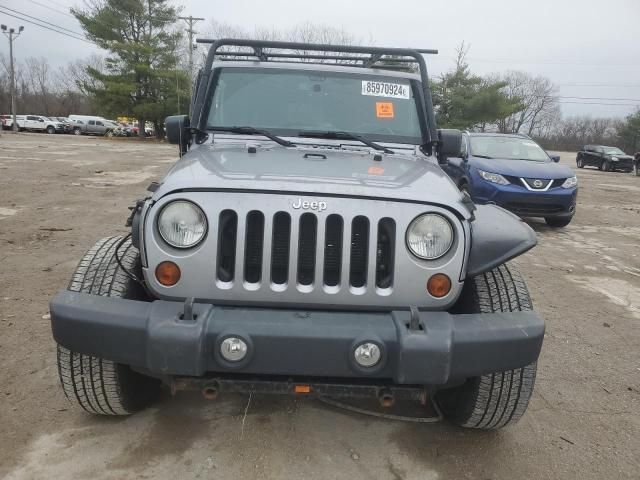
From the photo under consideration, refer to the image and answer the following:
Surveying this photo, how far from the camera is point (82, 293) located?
223 centimetres

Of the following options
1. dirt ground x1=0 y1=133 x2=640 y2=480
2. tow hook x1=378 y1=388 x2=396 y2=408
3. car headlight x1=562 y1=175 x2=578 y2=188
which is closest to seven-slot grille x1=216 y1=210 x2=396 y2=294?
tow hook x1=378 y1=388 x2=396 y2=408

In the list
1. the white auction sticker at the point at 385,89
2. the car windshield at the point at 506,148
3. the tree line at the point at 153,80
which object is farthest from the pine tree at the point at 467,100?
the white auction sticker at the point at 385,89

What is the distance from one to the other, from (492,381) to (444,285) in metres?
0.57

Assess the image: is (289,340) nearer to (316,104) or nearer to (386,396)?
(386,396)

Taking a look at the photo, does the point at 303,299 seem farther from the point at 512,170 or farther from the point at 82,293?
the point at 512,170

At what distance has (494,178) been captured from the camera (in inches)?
337

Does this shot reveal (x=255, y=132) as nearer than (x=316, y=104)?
Yes

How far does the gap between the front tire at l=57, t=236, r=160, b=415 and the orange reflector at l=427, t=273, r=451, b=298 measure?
1358mm

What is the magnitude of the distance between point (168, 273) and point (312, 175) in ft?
2.52

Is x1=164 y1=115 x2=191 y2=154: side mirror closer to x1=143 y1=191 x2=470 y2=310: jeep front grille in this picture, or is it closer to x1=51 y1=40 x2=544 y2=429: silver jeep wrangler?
x1=51 y1=40 x2=544 y2=429: silver jeep wrangler

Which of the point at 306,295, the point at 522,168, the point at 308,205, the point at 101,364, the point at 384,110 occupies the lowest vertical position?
the point at 101,364

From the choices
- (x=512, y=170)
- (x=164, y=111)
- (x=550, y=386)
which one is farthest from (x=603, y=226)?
(x=164, y=111)

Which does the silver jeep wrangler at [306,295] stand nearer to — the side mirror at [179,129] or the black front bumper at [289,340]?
the black front bumper at [289,340]

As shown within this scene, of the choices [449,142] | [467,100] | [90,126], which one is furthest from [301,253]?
[90,126]
